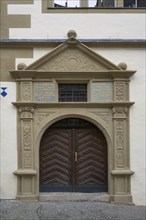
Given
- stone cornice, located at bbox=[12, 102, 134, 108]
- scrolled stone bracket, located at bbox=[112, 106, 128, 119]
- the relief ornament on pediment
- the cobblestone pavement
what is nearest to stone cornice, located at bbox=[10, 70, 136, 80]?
the relief ornament on pediment

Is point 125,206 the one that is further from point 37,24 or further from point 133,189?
point 37,24

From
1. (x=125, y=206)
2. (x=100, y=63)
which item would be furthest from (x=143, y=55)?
(x=125, y=206)

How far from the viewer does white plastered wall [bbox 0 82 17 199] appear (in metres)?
7.85

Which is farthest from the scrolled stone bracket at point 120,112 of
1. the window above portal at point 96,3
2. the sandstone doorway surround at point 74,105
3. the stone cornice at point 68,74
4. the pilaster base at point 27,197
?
the pilaster base at point 27,197

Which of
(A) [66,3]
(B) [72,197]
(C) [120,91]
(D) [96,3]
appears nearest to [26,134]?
(B) [72,197]

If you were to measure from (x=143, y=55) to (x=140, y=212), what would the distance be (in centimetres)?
368

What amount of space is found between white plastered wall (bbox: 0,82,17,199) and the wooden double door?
70 cm

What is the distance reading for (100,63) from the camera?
7934 millimetres

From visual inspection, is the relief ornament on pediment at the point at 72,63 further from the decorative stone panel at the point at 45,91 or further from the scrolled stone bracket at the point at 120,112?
the scrolled stone bracket at the point at 120,112

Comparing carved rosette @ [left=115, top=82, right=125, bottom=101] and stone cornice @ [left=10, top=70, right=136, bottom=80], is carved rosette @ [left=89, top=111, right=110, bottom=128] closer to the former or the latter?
carved rosette @ [left=115, top=82, right=125, bottom=101]

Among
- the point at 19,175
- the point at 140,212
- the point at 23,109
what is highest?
the point at 23,109

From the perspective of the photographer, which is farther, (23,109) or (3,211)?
(23,109)

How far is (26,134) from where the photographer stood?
25.8 feet

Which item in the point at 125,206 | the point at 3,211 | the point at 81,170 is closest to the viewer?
the point at 3,211
